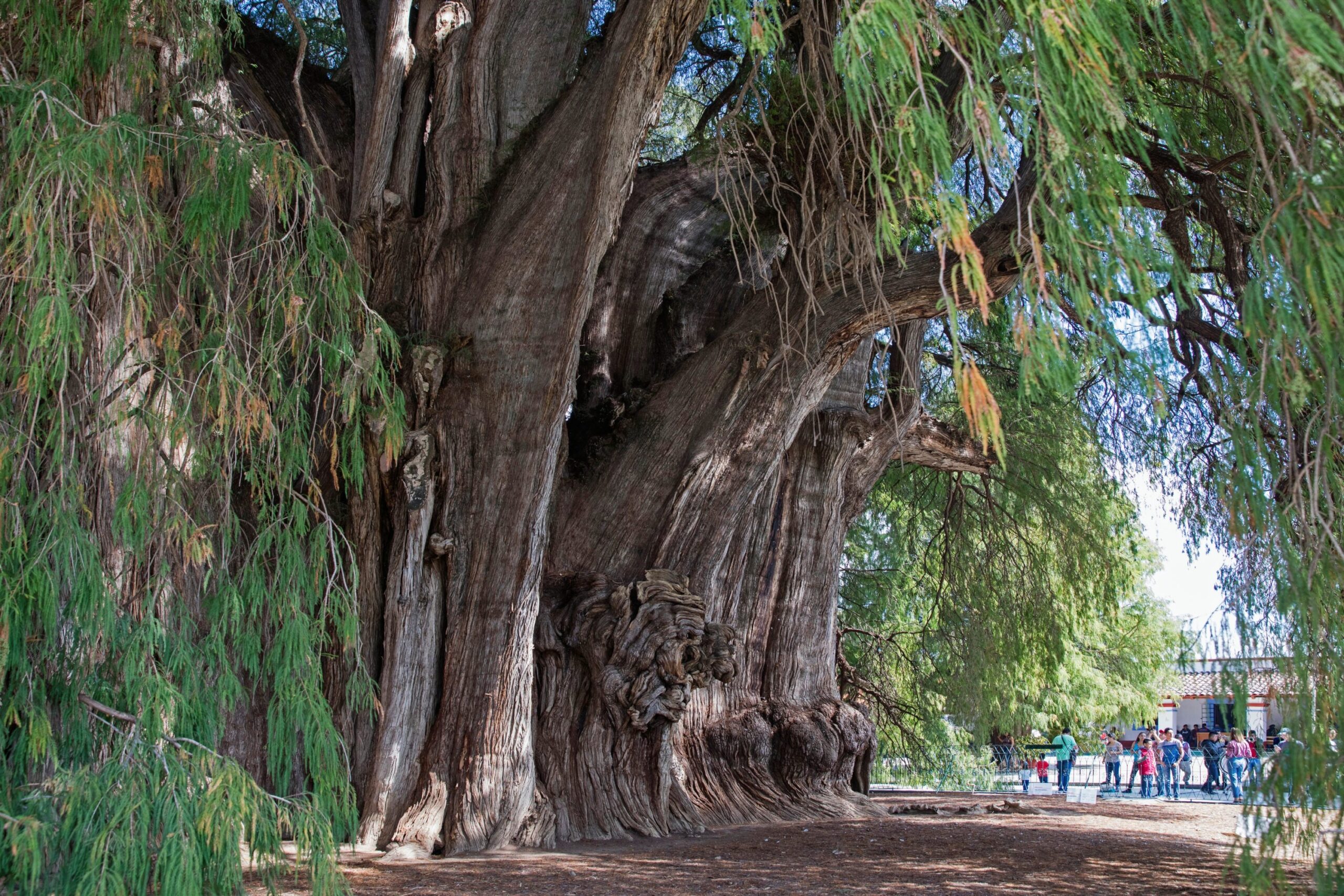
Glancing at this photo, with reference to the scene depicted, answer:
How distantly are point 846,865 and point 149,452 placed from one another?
3.88 m

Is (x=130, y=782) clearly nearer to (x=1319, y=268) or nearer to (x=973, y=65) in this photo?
(x=973, y=65)

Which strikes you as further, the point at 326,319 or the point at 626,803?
the point at 626,803

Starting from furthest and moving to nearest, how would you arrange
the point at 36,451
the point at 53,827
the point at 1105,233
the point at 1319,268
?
the point at 36,451
the point at 53,827
the point at 1105,233
the point at 1319,268

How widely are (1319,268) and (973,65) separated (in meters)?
1.00

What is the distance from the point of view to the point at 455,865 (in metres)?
5.20

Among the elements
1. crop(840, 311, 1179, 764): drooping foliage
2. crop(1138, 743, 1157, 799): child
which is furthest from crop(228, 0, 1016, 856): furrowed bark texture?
crop(1138, 743, 1157, 799): child

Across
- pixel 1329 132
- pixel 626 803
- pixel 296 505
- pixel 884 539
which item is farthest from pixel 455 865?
pixel 884 539

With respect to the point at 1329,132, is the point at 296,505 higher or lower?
lower

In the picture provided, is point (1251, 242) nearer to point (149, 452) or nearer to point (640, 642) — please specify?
point (149, 452)

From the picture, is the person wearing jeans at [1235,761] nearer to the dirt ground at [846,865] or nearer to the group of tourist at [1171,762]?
the group of tourist at [1171,762]

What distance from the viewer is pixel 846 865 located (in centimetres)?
563

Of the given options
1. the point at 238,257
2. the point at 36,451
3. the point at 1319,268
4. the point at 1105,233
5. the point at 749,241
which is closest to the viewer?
the point at 1319,268

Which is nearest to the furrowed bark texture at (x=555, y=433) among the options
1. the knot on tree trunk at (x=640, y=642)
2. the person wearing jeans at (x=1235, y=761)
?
the knot on tree trunk at (x=640, y=642)

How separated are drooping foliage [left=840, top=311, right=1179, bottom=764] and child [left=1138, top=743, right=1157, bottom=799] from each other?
159cm
